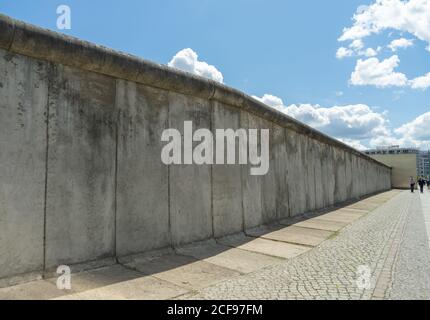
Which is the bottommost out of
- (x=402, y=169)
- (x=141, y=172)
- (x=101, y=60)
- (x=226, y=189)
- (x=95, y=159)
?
(x=226, y=189)

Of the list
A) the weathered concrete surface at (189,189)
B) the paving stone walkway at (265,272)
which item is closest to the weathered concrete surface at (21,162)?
the paving stone walkway at (265,272)

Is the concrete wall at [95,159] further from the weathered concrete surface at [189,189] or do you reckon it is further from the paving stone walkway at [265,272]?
the paving stone walkway at [265,272]

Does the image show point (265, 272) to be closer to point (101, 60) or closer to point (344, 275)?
point (344, 275)

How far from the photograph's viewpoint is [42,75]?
3.68 meters

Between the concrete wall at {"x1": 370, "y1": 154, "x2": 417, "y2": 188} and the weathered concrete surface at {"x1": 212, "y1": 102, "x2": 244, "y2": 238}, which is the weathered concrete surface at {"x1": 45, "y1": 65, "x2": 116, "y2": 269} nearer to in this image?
the weathered concrete surface at {"x1": 212, "y1": 102, "x2": 244, "y2": 238}

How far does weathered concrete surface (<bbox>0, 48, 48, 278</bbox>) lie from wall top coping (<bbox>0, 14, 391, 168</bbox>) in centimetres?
17

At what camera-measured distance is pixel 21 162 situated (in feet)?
11.2

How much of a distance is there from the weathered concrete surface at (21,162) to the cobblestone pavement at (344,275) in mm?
1847

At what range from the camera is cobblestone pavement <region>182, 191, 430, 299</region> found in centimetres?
344

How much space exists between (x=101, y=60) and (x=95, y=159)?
4.18ft

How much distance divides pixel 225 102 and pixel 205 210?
7.23 ft

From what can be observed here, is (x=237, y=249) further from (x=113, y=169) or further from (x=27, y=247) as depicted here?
(x=27, y=247)

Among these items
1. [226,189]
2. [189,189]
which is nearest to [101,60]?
[189,189]

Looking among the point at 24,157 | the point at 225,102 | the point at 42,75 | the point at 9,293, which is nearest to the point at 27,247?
the point at 9,293
